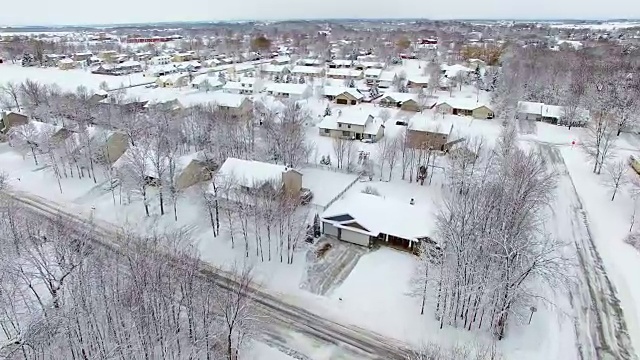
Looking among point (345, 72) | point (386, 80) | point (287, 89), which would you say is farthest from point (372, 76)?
point (287, 89)

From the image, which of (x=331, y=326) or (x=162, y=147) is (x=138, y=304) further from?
(x=162, y=147)

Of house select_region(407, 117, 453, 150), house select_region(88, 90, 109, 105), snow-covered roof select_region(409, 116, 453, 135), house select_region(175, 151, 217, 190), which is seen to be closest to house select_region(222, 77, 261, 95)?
house select_region(88, 90, 109, 105)

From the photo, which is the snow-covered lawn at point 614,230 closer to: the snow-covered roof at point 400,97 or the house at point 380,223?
the house at point 380,223

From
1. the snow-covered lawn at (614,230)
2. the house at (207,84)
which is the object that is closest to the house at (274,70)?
the house at (207,84)

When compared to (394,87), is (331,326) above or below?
below

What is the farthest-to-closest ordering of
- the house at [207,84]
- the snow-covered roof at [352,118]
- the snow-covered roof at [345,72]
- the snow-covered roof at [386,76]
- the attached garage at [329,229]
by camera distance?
the snow-covered roof at [345,72] < the snow-covered roof at [386,76] < the house at [207,84] < the snow-covered roof at [352,118] < the attached garage at [329,229]

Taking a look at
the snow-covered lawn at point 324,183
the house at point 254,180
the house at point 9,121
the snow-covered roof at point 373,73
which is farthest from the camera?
the snow-covered roof at point 373,73

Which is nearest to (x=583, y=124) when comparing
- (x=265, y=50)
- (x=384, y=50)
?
(x=384, y=50)
